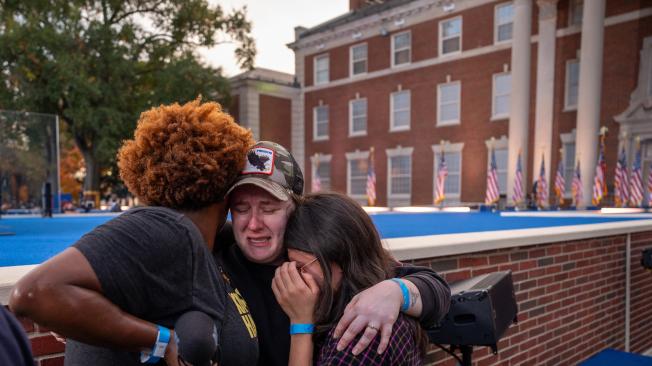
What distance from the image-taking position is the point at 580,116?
18766mm

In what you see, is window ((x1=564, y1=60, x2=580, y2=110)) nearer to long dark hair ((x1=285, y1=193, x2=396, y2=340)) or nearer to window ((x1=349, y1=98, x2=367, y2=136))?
window ((x1=349, y1=98, x2=367, y2=136))

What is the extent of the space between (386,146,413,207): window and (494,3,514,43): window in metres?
7.26

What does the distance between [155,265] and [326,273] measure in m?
0.77

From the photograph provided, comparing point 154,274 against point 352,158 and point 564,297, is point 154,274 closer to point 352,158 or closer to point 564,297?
point 564,297

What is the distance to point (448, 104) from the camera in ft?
78.5

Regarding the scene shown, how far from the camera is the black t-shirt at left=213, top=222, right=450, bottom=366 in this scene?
6.45 ft

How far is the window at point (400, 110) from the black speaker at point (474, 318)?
2320cm

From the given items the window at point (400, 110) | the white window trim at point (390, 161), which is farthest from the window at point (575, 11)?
the white window trim at point (390, 161)

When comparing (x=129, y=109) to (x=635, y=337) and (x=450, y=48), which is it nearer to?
(x=450, y=48)

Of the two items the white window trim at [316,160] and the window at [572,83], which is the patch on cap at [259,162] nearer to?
the window at [572,83]

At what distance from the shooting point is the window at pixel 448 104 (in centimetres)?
2352

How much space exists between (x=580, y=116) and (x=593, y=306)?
15782 millimetres

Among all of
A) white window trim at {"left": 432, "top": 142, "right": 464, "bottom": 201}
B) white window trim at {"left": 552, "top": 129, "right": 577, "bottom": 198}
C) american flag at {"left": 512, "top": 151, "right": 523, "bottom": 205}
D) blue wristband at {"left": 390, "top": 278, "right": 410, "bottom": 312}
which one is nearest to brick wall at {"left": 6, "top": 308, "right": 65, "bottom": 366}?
blue wristband at {"left": 390, "top": 278, "right": 410, "bottom": 312}

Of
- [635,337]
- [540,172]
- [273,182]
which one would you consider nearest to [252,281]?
[273,182]
